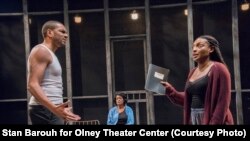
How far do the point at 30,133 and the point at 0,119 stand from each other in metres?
8.21

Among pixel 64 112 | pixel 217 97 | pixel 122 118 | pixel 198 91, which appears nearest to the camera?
pixel 64 112

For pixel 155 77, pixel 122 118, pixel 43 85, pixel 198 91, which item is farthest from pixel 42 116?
pixel 122 118

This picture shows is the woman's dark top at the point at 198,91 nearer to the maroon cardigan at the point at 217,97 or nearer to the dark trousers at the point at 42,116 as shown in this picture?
the maroon cardigan at the point at 217,97

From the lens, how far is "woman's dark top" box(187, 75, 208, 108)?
15.8 feet

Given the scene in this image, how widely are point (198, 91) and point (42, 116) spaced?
1675 millimetres

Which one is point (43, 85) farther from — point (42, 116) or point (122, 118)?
point (122, 118)

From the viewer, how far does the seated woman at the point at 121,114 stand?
930 cm

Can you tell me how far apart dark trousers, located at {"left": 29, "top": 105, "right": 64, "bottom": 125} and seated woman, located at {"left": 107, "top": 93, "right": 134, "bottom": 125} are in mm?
4637

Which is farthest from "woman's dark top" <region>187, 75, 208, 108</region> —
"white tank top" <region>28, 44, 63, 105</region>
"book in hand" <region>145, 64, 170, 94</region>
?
"white tank top" <region>28, 44, 63, 105</region>

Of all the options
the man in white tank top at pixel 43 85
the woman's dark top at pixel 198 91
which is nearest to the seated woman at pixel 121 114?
the woman's dark top at pixel 198 91

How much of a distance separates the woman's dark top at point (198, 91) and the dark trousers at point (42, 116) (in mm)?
1459

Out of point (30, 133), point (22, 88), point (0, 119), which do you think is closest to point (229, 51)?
point (22, 88)

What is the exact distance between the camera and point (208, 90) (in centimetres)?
473

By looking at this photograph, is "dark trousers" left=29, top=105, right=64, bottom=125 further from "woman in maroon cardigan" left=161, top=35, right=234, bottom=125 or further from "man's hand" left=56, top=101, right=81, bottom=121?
"woman in maroon cardigan" left=161, top=35, right=234, bottom=125
